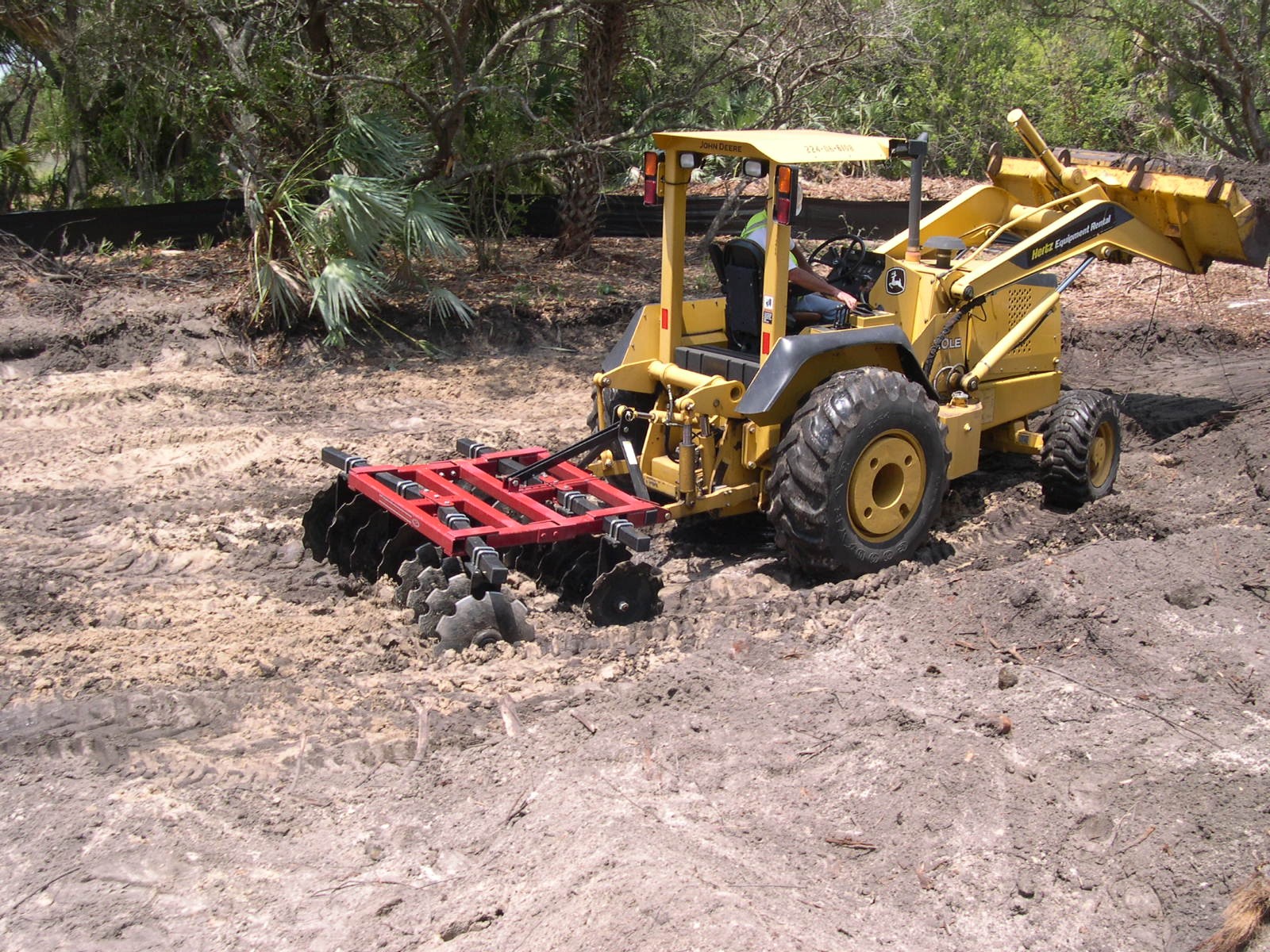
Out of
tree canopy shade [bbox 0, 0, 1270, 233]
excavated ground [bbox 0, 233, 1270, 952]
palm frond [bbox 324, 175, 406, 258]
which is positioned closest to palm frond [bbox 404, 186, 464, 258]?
palm frond [bbox 324, 175, 406, 258]

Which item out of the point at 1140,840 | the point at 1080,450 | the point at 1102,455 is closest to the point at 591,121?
the point at 1102,455

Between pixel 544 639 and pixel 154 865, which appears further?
pixel 544 639

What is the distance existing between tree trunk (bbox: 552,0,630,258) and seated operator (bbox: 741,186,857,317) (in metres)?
6.05

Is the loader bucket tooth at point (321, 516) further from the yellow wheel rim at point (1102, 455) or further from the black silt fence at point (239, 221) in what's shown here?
the black silt fence at point (239, 221)

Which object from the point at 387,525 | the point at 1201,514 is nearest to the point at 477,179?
the point at 387,525

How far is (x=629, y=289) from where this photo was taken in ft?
39.9

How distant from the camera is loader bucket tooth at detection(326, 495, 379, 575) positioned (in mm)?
6211

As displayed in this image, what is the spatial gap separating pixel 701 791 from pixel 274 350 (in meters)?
7.27

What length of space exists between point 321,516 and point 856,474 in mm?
2825

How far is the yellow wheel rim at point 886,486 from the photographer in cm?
592

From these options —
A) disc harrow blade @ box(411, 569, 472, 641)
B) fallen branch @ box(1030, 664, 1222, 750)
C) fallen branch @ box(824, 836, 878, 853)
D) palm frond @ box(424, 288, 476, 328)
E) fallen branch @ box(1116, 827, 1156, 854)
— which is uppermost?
palm frond @ box(424, 288, 476, 328)

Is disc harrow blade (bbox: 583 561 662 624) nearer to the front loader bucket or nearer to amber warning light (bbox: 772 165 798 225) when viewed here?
amber warning light (bbox: 772 165 798 225)

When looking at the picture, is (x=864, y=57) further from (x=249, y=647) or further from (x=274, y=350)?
(x=249, y=647)

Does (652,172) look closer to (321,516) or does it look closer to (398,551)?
(398,551)
